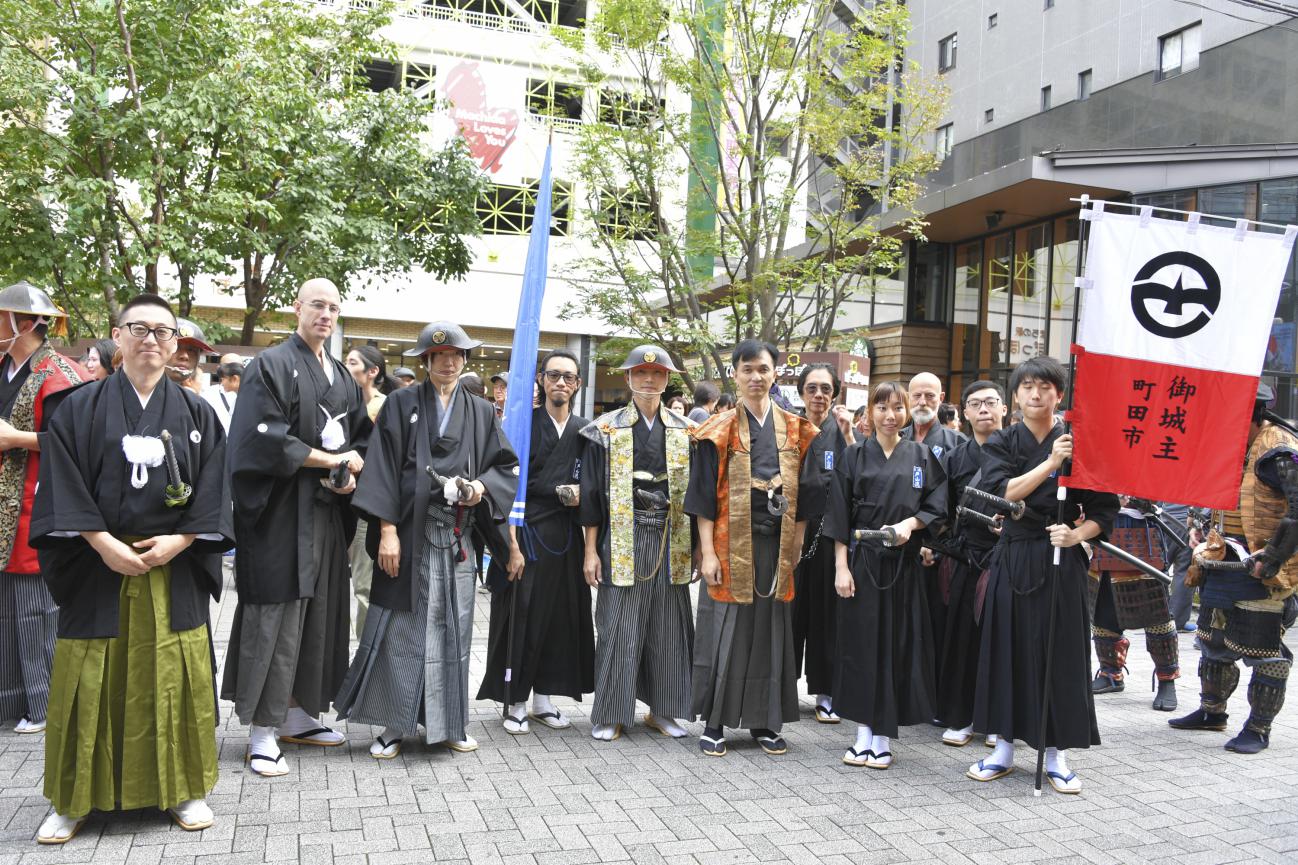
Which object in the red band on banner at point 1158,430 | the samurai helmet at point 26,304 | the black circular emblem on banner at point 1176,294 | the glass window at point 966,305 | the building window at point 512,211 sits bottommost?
the red band on banner at point 1158,430

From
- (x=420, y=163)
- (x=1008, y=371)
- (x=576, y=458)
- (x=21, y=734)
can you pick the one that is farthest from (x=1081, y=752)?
(x=1008, y=371)

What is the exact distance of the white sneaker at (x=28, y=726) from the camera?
479 centimetres

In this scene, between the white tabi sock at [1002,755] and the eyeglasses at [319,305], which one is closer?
the eyeglasses at [319,305]

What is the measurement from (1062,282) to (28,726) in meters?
16.1

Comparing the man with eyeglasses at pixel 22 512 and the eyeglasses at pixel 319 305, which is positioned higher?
the eyeglasses at pixel 319 305

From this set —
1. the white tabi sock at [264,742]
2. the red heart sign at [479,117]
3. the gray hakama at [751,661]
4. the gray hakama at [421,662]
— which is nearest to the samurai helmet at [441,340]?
the gray hakama at [421,662]

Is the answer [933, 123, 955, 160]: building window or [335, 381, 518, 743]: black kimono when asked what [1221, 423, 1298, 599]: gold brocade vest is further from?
[933, 123, 955, 160]: building window

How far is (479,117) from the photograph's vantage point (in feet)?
83.9

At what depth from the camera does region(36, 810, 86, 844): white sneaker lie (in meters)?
3.52

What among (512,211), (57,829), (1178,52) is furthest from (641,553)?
(512,211)

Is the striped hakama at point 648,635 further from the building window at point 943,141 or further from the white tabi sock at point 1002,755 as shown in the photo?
the building window at point 943,141

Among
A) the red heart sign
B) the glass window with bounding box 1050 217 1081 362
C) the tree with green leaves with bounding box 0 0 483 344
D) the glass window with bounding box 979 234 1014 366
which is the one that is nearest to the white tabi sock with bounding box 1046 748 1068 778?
the tree with green leaves with bounding box 0 0 483 344

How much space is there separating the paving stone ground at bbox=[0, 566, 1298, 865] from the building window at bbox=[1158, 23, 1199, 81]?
15.2 meters

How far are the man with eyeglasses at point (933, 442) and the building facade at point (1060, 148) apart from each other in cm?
1013
